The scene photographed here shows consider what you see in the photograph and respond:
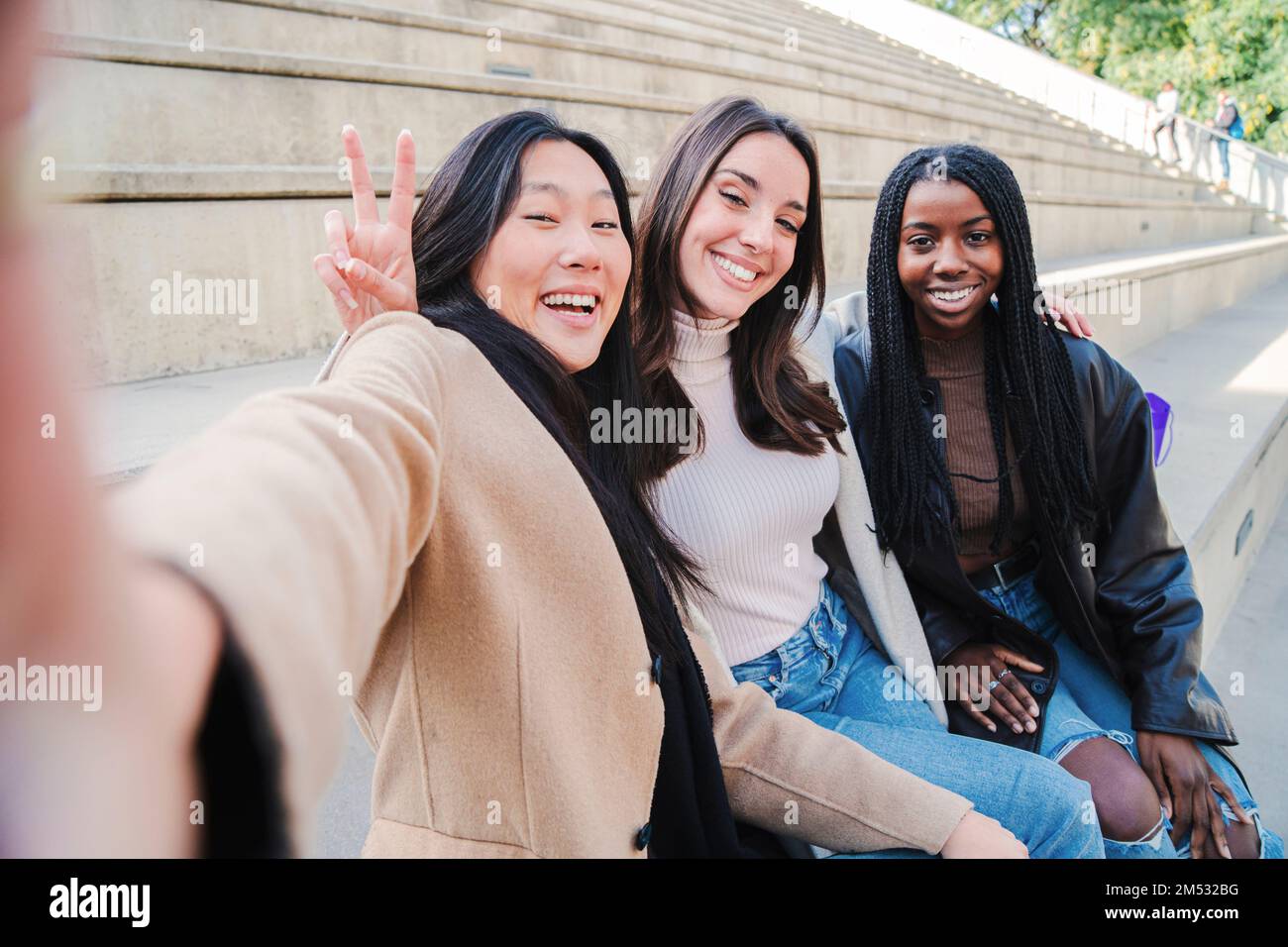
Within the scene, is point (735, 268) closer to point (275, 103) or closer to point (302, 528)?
point (302, 528)

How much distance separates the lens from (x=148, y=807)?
333 millimetres

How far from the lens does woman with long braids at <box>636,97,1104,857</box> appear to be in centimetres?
146

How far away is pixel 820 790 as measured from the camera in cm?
117

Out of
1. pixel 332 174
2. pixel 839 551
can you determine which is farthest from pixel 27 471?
pixel 332 174

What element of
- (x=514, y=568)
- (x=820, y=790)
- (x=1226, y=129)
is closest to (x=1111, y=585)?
(x=820, y=790)

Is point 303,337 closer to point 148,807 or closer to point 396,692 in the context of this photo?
point 396,692

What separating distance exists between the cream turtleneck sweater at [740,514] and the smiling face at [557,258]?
1.19 ft

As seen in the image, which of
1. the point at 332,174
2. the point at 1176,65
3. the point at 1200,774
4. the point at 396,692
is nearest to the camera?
the point at 396,692

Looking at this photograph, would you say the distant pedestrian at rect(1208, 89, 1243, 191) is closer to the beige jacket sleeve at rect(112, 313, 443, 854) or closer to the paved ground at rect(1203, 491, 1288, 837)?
the paved ground at rect(1203, 491, 1288, 837)

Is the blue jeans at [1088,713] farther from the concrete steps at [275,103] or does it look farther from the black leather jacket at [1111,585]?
the concrete steps at [275,103]

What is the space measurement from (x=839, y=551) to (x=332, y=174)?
1811 millimetres

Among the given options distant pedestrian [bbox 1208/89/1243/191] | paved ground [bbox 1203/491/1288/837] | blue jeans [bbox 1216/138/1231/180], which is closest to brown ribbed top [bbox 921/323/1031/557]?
paved ground [bbox 1203/491/1288/837]

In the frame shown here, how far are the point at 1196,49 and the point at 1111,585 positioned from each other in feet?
46.8

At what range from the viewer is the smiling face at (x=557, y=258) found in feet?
3.72
